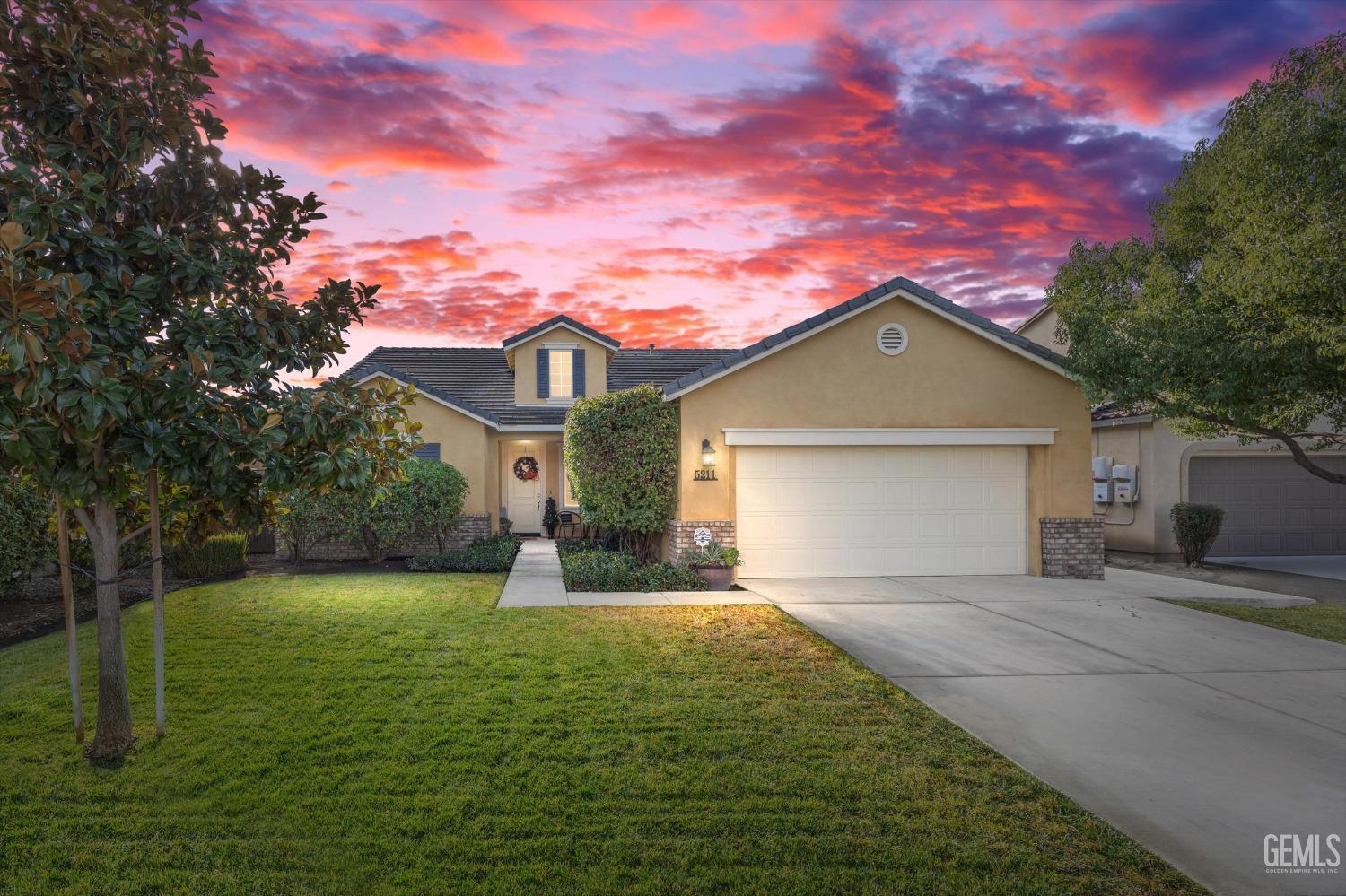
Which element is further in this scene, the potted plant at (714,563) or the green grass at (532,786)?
the potted plant at (714,563)

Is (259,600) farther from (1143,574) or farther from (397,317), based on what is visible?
(1143,574)

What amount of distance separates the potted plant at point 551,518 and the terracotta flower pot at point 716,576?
9.22m

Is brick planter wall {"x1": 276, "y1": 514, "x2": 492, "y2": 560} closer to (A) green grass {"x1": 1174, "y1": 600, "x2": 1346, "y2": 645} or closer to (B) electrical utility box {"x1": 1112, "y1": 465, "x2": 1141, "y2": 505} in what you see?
(A) green grass {"x1": 1174, "y1": 600, "x2": 1346, "y2": 645}

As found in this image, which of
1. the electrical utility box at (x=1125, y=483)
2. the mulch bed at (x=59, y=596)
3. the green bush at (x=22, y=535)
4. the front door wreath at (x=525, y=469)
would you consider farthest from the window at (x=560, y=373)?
the electrical utility box at (x=1125, y=483)

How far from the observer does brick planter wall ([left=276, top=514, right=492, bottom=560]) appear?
51.5 ft

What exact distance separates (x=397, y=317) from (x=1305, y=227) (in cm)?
2040

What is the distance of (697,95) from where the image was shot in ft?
37.3

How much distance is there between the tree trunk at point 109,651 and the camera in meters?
4.95

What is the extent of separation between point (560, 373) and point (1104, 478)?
13.9 meters

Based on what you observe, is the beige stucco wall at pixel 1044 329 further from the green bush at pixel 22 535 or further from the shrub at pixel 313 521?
the green bush at pixel 22 535

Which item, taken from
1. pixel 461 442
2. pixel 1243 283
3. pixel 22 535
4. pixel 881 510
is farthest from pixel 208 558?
pixel 1243 283

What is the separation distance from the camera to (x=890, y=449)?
41.6 feet

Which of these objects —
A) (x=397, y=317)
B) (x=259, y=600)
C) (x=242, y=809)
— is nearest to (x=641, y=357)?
(x=397, y=317)

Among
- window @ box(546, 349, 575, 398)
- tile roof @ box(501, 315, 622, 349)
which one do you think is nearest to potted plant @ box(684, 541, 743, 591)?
window @ box(546, 349, 575, 398)
